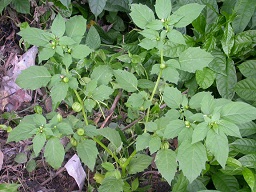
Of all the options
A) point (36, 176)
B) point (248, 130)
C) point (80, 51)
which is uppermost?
Answer: point (80, 51)

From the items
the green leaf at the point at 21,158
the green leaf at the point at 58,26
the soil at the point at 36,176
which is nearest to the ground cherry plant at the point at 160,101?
the green leaf at the point at 58,26

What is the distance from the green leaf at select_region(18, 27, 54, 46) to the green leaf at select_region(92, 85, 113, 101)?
0.31 metres

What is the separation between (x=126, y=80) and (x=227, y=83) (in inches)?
23.3

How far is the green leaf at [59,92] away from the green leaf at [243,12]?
1046 mm

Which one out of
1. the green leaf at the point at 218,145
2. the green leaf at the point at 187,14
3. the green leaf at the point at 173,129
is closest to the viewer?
the green leaf at the point at 218,145

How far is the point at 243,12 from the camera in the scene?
2.02 m

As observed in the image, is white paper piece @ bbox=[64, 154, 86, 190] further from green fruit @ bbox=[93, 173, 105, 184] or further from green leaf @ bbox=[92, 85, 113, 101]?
green leaf @ bbox=[92, 85, 113, 101]

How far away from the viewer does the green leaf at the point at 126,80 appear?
1786 mm

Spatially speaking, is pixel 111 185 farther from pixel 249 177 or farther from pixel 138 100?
pixel 249 177

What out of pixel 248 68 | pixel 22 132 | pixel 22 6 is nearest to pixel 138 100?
pixel 22 132

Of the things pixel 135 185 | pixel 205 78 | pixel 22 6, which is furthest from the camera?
pixel 22 6

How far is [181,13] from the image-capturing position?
5.28 feet

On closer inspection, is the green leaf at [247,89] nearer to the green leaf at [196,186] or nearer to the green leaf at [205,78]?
the green leaf at [205,78]

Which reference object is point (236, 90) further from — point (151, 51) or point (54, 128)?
point (54, 128)
